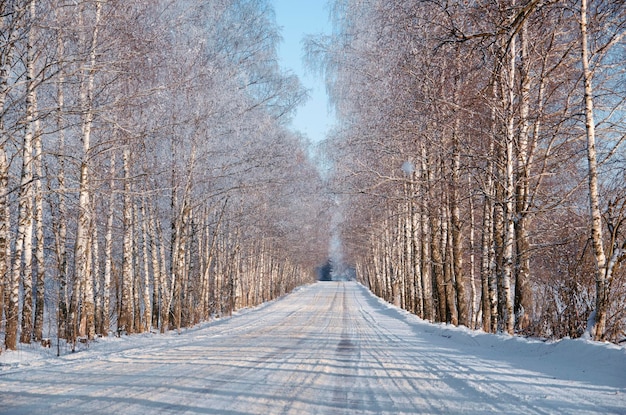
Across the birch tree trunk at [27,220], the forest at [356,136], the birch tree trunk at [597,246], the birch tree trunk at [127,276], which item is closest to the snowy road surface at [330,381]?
the birch tree trunk at [597,246]

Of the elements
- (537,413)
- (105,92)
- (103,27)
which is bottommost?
(537,413)

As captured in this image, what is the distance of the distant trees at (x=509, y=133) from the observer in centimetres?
856

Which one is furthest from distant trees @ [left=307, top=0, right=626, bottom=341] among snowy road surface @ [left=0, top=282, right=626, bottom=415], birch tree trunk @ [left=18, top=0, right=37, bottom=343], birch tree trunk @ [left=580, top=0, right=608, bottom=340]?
birch tree trunk @ [left=18, top=0, right=37, bottom=343]

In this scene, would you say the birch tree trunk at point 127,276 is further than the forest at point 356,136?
Yes

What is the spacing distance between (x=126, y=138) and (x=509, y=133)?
25.7ft

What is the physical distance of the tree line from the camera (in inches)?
370

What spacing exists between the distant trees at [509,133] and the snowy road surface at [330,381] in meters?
1.86

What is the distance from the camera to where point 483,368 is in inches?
281

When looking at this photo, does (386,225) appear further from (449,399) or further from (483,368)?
(449,399)

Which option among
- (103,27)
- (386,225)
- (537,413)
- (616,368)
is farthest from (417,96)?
(386,225)

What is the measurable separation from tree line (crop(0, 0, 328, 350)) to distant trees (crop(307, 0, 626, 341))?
3394 mm

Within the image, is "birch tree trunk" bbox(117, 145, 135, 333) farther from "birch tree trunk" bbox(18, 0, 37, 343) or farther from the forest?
"birch tree trunk" bbox(18, 0, 37, 343)

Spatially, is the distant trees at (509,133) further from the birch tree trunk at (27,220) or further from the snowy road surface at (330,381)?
the birch tree trunk at (27,220)

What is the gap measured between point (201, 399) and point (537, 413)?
318 centimetres
